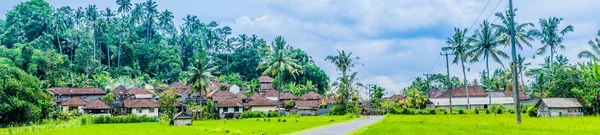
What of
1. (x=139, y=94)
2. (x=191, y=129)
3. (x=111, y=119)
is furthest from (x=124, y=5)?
(x=191, y=129)

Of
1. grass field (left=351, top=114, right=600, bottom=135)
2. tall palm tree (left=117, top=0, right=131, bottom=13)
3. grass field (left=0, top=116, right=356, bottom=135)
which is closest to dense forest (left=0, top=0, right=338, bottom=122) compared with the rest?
tall palm tree (left=117, top=0, right=131, bottom=13)

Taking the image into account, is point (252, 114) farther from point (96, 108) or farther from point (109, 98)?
point (109, 98)

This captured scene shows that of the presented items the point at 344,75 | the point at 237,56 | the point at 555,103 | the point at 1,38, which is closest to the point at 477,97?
the point at 344,75

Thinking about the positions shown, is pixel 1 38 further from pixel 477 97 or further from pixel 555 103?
pixel 555 103

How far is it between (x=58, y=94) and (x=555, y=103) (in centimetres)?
5936

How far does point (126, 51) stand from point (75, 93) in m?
32.3

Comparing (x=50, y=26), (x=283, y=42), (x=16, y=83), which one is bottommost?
(x=16, y=83)

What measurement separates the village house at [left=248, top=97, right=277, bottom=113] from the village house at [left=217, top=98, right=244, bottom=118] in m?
1.72

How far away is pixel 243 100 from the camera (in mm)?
72500

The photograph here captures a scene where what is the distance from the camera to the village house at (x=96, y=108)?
6131 centimetres

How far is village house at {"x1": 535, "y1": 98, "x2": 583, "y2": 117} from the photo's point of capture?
4775 cm

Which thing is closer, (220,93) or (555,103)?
(555,103)

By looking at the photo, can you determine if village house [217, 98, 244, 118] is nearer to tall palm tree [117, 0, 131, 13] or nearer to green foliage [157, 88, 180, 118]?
green foliage [157, 88, 180, 118]

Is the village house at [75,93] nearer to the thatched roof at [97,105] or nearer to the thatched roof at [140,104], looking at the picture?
the thatched roof at [97,105]
